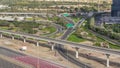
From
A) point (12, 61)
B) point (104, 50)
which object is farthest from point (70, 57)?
point (12, 61)

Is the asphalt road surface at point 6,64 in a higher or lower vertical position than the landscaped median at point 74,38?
higher

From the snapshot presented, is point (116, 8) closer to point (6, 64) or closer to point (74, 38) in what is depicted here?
point (74, 38)

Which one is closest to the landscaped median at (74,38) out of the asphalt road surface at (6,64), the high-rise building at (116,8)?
the asphalt road surface at (6,64)

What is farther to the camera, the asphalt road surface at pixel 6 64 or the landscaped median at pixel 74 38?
the landscaped median at pixel 74 38

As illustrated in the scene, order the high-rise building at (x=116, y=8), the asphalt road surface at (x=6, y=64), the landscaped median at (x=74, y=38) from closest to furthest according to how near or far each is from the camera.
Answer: the asphalt road surface at (x=6, y=64) → the landscaped median at (x=74, y=38) → the high-rise building at (x=116, y=8)

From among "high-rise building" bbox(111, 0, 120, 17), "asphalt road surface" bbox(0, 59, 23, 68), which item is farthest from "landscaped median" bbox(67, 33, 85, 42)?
"high-rise building" bbox(111, 0, 120, 17)

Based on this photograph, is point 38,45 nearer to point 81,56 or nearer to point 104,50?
point 81,56

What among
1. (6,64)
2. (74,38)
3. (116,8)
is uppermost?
(116,8)

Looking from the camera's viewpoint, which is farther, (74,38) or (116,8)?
(116,8)

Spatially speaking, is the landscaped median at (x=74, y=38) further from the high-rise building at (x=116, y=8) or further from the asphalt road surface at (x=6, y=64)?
the high-rise building at (x=116, y=8)

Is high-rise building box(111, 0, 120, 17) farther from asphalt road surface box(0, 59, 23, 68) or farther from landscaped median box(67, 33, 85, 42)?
asphalt road surface box(0, 59, 23, 68)

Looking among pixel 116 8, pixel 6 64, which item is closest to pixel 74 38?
pixel 6 64

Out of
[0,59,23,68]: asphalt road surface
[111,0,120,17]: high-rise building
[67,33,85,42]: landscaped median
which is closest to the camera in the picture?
[0,59,23,68]: asphalt road surface
